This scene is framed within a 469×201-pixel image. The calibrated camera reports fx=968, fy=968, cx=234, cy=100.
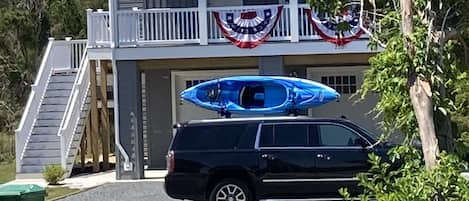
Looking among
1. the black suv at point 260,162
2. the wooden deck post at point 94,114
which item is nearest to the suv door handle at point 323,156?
the black suv at point 260,162

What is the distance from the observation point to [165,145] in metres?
26.5

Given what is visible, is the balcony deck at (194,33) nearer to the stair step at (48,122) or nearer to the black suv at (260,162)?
the stair step at (48,122)

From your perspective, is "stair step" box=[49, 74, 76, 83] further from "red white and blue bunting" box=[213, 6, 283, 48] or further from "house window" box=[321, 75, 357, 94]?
"house window" box=[321, 75, 357, 94]

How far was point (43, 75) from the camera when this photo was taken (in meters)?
26.0

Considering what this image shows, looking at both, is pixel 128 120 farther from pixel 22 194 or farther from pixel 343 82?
pixel 22 194

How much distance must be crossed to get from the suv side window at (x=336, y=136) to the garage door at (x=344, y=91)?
375 inches

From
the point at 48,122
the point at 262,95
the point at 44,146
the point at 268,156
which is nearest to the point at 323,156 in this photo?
the point at 268,156

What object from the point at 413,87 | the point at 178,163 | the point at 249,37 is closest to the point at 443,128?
the point at 413,87

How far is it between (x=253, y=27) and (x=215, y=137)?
690cm

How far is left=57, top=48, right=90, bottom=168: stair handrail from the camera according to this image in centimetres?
2400

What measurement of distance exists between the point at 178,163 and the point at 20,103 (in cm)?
2951

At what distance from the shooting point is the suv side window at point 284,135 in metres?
16.2

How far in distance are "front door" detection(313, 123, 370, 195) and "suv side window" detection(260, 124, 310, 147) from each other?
0.30 meters

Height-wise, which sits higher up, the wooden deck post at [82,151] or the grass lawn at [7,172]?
the wooden deck post at [82,151]
